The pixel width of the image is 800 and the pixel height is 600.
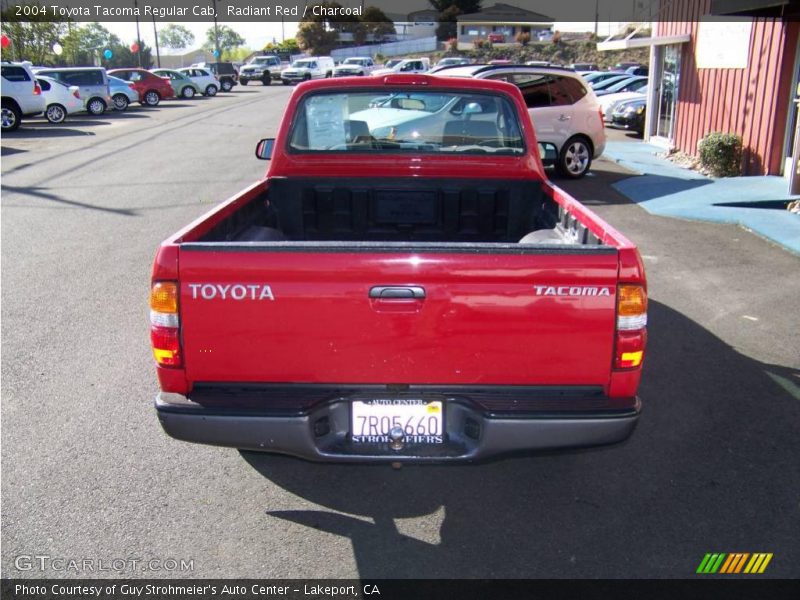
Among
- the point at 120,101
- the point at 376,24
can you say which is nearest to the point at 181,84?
the point at 120,101

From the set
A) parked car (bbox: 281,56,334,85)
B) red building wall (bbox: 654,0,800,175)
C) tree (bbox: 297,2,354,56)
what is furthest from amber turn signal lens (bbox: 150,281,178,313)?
tree (bbox: 297,2,354,56)

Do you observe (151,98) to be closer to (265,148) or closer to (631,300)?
(265,148)

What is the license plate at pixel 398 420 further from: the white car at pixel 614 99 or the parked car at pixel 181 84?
the parked car at pixel 181 84

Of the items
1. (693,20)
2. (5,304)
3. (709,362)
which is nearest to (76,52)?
(693,20)

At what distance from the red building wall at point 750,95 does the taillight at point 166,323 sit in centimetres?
1144

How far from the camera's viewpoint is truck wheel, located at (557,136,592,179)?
1286 centimetres

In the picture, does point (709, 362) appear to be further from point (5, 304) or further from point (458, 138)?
point (5, 304)

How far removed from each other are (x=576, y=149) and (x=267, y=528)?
1090 cm

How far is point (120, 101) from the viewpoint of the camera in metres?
29.0

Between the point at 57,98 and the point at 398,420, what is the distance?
76.9ft

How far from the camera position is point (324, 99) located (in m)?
4.85

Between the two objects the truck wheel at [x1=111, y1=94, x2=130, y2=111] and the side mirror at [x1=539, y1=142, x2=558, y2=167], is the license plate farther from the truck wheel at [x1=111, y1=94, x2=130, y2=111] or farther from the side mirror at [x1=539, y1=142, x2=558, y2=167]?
the truck wheel at [x1=111, y1=94, x2=130, y2=111]

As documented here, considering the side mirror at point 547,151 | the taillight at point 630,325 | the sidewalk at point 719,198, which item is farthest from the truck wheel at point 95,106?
the taillight at point 630,325

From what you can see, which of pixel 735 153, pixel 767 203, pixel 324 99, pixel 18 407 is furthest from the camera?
pixel 735 153
